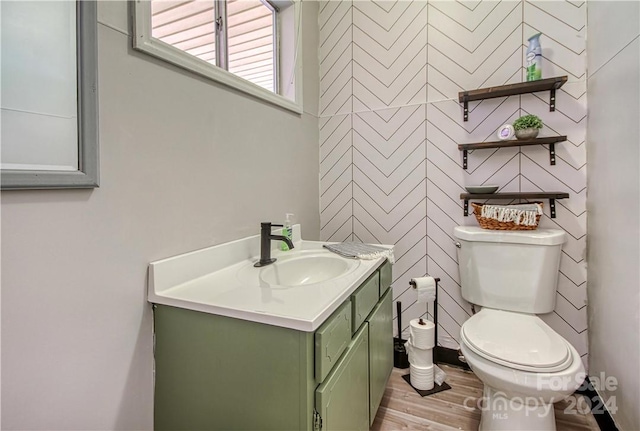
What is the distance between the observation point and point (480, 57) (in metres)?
1.81

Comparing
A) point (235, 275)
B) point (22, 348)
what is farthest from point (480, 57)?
point (22, 348)

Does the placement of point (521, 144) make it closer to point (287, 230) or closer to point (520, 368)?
point (520, 368)

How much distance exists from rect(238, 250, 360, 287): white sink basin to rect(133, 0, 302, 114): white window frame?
81 centimetres

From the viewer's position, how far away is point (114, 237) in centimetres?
94

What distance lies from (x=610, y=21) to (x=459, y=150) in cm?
80

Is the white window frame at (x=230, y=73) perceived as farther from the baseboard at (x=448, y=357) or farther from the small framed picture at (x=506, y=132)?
the baseboard at (x=448, y=357)

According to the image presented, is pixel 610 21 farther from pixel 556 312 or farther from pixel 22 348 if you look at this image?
pixel 22 348

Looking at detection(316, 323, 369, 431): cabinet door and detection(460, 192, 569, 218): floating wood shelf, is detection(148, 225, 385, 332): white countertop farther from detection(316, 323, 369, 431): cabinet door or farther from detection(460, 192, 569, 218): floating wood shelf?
detection(460, 192, 569, 218): floating wood shelf

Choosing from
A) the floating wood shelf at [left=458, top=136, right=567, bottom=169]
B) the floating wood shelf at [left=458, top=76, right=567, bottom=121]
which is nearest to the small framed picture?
the floating wood shelf at [left=458, top=136, right=567, bottom=169]

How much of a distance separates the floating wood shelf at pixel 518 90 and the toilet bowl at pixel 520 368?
1166mm

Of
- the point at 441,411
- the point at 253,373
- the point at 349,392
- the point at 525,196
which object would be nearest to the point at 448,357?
the point at 441,411

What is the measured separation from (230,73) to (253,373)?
3.86 ft

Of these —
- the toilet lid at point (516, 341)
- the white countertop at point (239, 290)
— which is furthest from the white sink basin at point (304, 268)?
the toilet lid at point (516, 341)

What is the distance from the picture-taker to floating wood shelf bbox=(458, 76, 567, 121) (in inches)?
62.1
